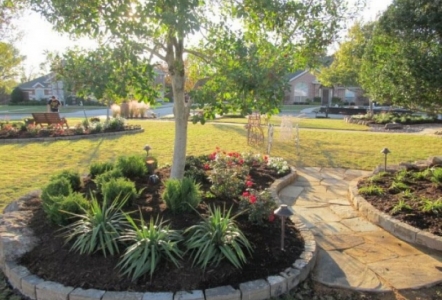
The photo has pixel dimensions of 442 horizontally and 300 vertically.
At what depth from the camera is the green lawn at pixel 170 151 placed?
21.9ft

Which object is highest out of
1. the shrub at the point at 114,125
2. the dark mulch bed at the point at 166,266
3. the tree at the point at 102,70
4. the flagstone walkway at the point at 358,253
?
the tree at the point at 102,70

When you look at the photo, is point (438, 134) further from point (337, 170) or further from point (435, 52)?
point (435, 52)

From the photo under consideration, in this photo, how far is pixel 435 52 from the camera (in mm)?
4004

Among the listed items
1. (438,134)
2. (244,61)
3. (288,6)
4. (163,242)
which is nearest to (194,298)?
(163,242)

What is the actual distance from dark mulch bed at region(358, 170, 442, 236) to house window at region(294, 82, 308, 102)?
1634 inches

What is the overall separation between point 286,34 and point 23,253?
3.52m

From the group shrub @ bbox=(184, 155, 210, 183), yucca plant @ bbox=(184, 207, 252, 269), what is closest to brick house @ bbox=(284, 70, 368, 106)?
shrub @ bbox=(184, 155, 210, 183)

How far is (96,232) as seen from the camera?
2.94 m

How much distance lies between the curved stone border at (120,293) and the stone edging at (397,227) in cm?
107

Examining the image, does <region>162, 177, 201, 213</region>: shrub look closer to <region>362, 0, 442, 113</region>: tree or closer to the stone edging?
the stone edging

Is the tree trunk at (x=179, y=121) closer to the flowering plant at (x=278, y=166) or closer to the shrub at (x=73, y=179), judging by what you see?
the shrub at (x=73, y=179)

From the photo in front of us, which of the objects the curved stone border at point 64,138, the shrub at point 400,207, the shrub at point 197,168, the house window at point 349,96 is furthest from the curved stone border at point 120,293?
the house window at point 349,96

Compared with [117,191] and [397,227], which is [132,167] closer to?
[117,191]

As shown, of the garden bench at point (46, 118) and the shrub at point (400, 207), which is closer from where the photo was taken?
the shrub at point (400, 207)
